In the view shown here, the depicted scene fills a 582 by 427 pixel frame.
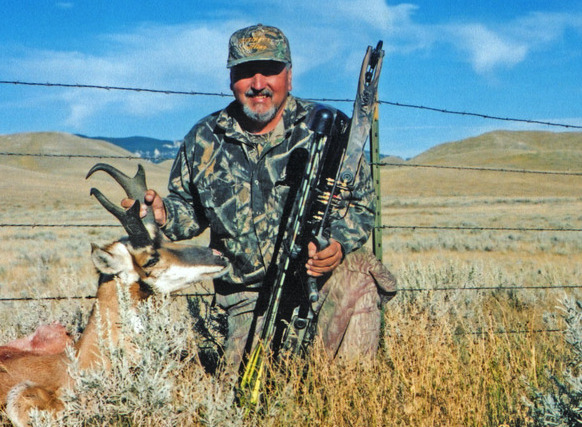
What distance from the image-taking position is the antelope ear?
14.0 feet

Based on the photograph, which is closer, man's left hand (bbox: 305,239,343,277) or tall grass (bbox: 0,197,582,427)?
tall grass (bbox: 0,197,582,427)

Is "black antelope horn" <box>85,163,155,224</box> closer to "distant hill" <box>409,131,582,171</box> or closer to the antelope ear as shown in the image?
the antelope ear

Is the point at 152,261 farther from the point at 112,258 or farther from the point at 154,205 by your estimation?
the point at 154,205

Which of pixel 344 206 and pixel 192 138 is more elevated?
pixel 192 138

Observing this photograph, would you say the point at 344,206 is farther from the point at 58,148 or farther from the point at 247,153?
the point at 58,148

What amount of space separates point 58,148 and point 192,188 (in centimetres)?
18371

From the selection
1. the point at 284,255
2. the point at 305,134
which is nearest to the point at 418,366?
the point at 284,255

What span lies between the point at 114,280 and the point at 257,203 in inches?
46.3

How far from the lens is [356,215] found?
14.8ft

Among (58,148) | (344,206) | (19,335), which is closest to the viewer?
(344,206)

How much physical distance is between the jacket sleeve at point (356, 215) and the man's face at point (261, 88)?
79 centimetres

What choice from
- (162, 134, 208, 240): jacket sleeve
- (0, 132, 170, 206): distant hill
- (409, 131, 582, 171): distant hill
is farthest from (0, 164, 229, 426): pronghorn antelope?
(409, 131, 582, 171): distant hill

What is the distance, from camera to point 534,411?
126 inches

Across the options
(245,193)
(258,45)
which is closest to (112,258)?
(245,193)
